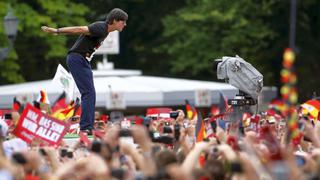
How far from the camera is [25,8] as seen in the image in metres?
41.6

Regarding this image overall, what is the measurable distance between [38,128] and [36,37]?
100 feet

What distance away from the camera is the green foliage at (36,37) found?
134 ft

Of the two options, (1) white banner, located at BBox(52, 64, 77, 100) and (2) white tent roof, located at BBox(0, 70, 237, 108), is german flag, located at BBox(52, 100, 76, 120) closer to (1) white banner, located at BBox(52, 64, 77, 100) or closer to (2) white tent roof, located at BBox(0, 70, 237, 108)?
(1) white banner, located at BBox(52, 64, 77, 100)

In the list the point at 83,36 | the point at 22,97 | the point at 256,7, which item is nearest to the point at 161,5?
the point at 256,7

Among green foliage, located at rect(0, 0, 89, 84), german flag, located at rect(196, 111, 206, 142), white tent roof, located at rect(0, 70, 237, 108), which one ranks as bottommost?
german flag, located at rect(196, 111, 206, 142)

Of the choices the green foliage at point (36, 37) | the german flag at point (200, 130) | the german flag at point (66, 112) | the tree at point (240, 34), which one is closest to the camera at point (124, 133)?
the german flag at point (200, 130)

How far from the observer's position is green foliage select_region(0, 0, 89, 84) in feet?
134

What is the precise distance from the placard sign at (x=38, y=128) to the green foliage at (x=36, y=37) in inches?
1082

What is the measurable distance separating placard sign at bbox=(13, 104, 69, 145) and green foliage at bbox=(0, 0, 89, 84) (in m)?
27.5

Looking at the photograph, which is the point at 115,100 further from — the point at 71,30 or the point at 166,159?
the point at 166,159

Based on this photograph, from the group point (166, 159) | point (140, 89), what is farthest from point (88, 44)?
point (140, 89)

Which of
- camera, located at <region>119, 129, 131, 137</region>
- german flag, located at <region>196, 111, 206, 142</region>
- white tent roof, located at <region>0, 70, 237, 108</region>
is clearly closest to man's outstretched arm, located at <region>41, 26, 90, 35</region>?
german flag, located at <region>196, 111, 206, 142</region>

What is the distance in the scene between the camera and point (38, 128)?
12.2 m

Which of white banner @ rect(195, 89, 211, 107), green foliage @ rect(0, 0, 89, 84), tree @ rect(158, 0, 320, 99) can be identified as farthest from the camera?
tree @ rect(158, 0, 320, 99)
